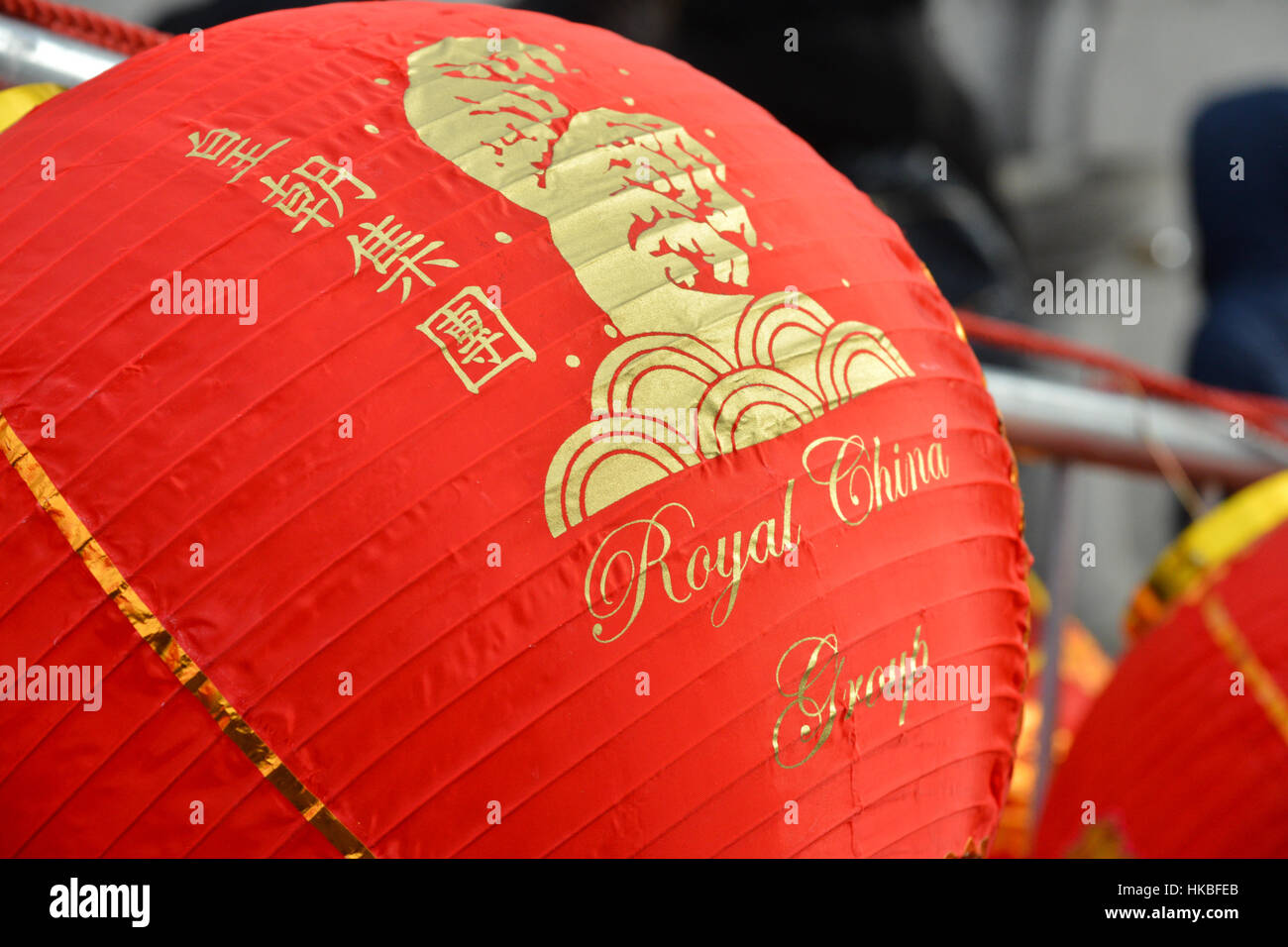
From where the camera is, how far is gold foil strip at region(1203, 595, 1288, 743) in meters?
0.65

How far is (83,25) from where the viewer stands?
530 millimetres

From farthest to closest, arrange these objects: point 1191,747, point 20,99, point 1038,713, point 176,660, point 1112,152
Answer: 1. point 1112,152
2. point 1038,713
3. point 1191,747
4. point 20,99
5. point 176,660

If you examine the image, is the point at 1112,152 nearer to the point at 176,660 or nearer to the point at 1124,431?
the point at 1124,431

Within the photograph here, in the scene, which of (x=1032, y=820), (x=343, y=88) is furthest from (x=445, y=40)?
(x=1032, y=820)

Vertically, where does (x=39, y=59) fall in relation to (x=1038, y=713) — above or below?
above

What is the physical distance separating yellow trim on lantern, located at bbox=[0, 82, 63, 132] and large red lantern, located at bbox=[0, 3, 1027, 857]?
3.0 inches

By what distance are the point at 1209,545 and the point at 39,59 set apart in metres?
0.70

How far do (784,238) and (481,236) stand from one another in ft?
0.32

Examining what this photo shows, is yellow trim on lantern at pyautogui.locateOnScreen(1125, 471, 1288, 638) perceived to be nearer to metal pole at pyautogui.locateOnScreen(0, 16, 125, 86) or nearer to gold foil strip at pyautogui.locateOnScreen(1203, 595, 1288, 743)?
gold foil strip at pyautogui.locateOnScreen(1203, 595, 1288, 743)

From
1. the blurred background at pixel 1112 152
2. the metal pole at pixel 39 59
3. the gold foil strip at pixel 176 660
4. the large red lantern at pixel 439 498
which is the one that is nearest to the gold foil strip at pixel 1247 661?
the large red lantern at pixel 439 498

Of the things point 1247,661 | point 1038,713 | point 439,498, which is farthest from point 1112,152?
point 439,498

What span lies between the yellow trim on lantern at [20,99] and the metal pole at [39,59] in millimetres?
10

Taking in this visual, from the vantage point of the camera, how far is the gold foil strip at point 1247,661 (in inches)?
25.6

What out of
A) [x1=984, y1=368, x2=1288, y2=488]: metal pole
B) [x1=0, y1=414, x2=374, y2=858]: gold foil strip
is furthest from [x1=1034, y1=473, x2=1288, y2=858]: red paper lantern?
[x1=0, y1=414, x2=374, y2=858]: gold foil strip
